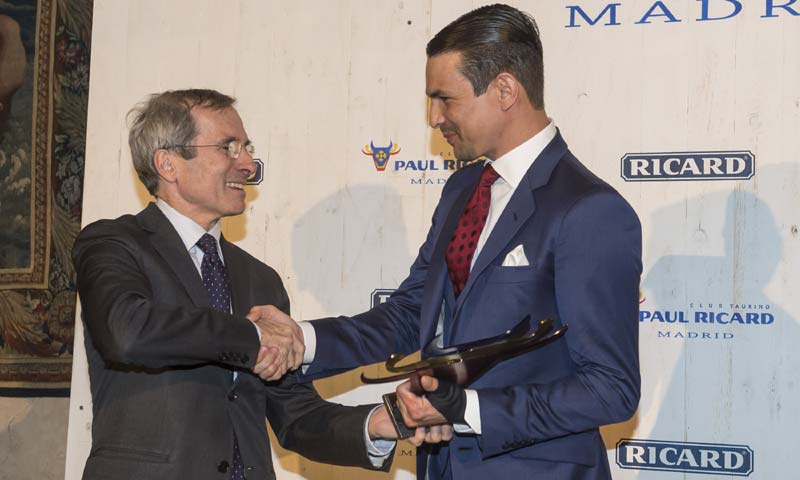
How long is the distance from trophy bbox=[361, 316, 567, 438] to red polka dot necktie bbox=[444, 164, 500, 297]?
8.7 inches

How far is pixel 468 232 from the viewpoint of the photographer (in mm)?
2529

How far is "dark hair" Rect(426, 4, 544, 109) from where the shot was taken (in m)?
2.57

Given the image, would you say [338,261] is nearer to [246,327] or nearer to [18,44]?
[246,327]

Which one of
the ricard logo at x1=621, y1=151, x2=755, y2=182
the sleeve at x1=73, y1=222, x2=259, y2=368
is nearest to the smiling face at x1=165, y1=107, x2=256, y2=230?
the sleeve at x1=73, y1=222, x2=259, y2=368

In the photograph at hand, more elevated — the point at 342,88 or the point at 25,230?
the point at 342,88

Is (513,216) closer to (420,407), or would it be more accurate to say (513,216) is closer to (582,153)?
(420,407)

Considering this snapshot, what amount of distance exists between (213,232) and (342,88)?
1512 millimetres

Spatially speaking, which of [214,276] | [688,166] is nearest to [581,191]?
[214,276]

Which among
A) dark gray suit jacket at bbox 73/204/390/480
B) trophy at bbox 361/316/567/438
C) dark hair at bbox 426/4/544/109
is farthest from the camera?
dark hair at bbox 426/4/544/109

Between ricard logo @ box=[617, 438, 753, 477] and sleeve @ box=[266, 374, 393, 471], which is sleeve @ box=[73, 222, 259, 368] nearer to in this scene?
sleeve @ box=[266, 374, 393, 471]

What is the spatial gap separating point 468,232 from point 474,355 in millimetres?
460

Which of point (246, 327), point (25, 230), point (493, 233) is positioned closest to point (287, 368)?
point (246, 327)

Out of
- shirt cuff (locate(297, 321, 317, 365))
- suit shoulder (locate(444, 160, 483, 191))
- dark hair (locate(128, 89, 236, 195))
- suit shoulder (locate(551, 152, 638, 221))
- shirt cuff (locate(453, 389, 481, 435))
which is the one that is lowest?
shirt cuff (locate(453, 389, 481, 435))

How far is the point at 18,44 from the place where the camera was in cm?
558
